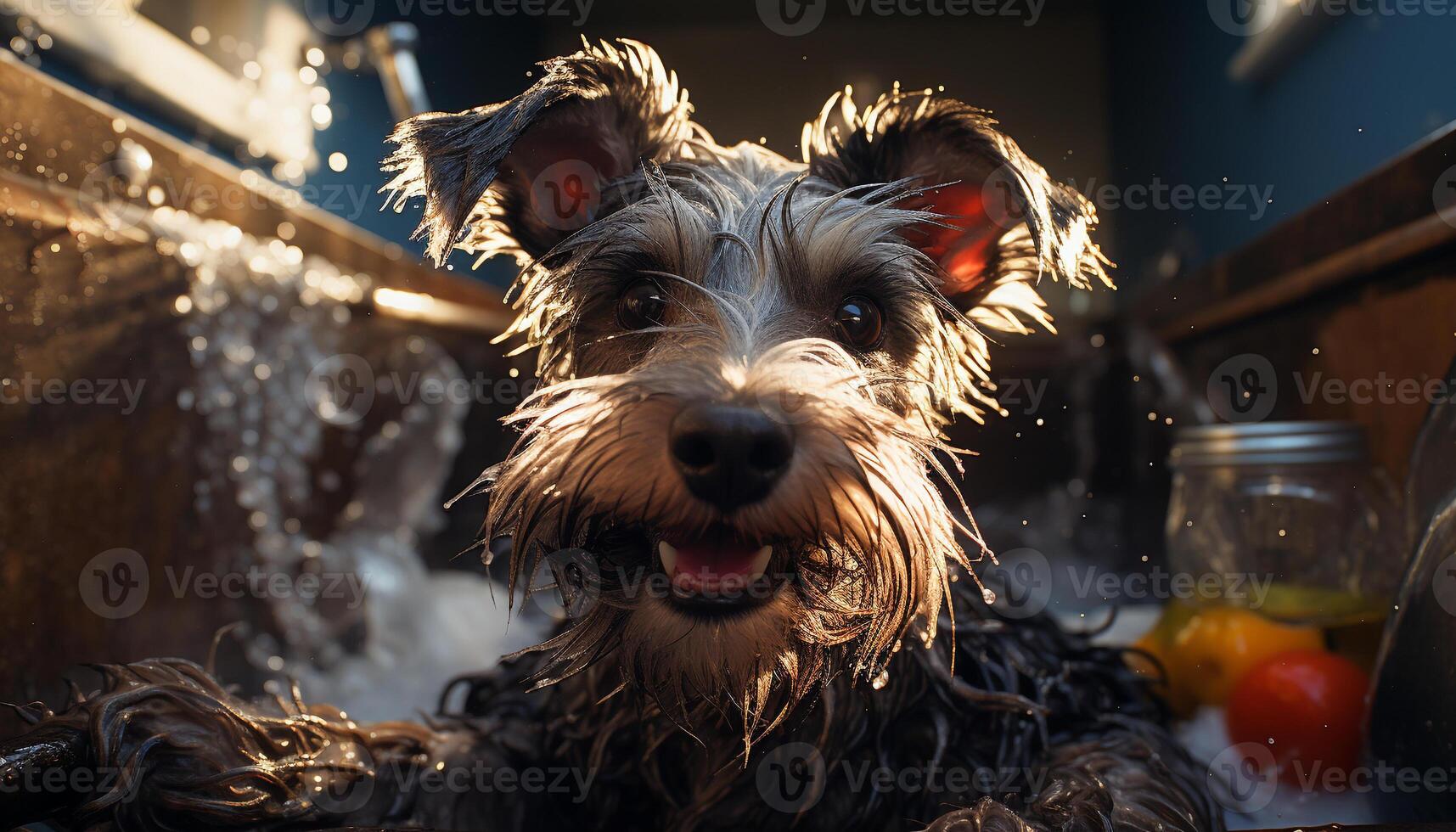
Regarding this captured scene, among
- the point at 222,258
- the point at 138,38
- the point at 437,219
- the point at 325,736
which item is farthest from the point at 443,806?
the point at 138,38

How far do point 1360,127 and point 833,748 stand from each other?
1736mm

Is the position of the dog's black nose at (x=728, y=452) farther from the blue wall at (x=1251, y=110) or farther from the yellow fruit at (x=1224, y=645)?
the blue wall at (x=1251, y=110)

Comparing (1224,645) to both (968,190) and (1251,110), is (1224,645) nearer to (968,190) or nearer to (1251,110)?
(968,190)


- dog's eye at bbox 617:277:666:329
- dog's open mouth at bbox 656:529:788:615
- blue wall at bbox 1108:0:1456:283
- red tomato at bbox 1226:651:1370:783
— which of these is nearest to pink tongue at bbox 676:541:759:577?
dog's open mouth at bbox 656:529:788:615

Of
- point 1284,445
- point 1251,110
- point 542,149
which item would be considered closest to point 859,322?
point 542,149

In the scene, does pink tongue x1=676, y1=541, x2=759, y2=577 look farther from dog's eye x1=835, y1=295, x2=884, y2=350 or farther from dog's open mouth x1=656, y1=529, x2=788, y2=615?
dog's eye x1=835, y1=295, x2=884, y2=350

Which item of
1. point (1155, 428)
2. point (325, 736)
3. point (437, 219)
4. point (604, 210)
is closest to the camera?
point (437, 219)

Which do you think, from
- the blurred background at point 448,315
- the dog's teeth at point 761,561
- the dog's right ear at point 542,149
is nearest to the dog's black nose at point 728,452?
the dog's teeth at point 761,561

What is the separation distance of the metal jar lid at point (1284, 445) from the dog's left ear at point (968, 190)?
561 mm

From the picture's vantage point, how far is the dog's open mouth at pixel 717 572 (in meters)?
1.10

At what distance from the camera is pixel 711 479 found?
1.02 metres

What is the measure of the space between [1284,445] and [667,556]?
139 cm

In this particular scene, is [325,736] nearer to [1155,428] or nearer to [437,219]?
[437,219]

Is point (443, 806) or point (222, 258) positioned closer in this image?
point (443, 806)
